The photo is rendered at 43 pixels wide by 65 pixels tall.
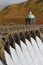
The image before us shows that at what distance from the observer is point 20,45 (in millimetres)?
49719

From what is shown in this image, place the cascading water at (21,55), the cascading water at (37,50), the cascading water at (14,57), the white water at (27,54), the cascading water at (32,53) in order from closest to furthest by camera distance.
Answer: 1. the cascading water at (14,57)
2. the white water at (27,54)
3. the cascading water at (21,55)
4. the cascading water at (32,53)
5. the cascading water at (37,50)

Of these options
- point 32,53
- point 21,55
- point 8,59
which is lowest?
point 8,59

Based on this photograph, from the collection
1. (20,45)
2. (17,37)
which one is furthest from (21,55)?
(17,37)

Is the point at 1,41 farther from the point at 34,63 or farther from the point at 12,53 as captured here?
the point at 34,63

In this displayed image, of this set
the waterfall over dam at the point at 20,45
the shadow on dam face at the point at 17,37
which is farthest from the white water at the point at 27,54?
the shadow on dam face at the point at 17,37

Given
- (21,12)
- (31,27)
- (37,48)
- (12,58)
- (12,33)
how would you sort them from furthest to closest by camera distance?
(21,12), (31,27), (37,48), (12,33), (12,58)

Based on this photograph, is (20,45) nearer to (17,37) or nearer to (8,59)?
(17,37)

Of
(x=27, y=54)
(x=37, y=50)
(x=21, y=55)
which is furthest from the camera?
(x=37, y=50)

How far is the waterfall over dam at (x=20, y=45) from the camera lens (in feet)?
128

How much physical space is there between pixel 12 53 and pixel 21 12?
108625 millimetres

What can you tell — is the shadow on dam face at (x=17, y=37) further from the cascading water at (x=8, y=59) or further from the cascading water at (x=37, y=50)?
the cascading water at (x=37, y=50)

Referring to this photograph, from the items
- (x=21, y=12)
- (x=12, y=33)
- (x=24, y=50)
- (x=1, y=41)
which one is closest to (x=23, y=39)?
(x=24, y=50)

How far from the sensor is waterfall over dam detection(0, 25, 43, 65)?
3908cm

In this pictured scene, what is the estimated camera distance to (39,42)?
62312 millimetres
